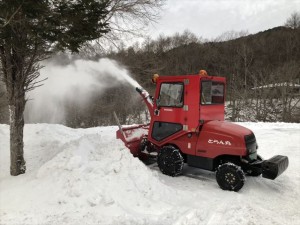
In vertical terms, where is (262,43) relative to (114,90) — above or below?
above

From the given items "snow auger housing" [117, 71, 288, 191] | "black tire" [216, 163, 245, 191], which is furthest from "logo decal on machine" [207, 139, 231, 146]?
"black tire" [216, 163, 245, 191]

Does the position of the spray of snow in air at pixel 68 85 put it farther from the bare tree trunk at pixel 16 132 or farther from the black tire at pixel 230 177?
the black tire at pixel 230 177

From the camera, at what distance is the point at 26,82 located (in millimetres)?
6176

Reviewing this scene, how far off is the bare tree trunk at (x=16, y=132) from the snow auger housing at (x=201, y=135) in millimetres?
2954

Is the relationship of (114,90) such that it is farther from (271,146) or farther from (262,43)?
(262,43)

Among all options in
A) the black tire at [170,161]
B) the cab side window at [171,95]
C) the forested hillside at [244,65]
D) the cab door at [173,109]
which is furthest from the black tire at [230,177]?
the forested hillside at [244,65]

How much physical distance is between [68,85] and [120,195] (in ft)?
44.3

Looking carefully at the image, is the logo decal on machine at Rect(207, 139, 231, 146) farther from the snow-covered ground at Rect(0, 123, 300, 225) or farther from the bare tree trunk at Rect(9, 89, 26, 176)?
the bare tree trunk at Rect(9, 89, 26, 176)

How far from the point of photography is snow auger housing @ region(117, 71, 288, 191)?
20.4 feet

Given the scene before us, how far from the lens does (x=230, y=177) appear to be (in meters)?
6.21

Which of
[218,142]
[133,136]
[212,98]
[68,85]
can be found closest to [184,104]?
[212,98]

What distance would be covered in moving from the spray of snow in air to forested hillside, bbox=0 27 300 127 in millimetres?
901

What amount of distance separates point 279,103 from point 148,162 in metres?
30.5

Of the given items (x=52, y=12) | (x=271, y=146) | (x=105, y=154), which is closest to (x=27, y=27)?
(x=52, y=12)
